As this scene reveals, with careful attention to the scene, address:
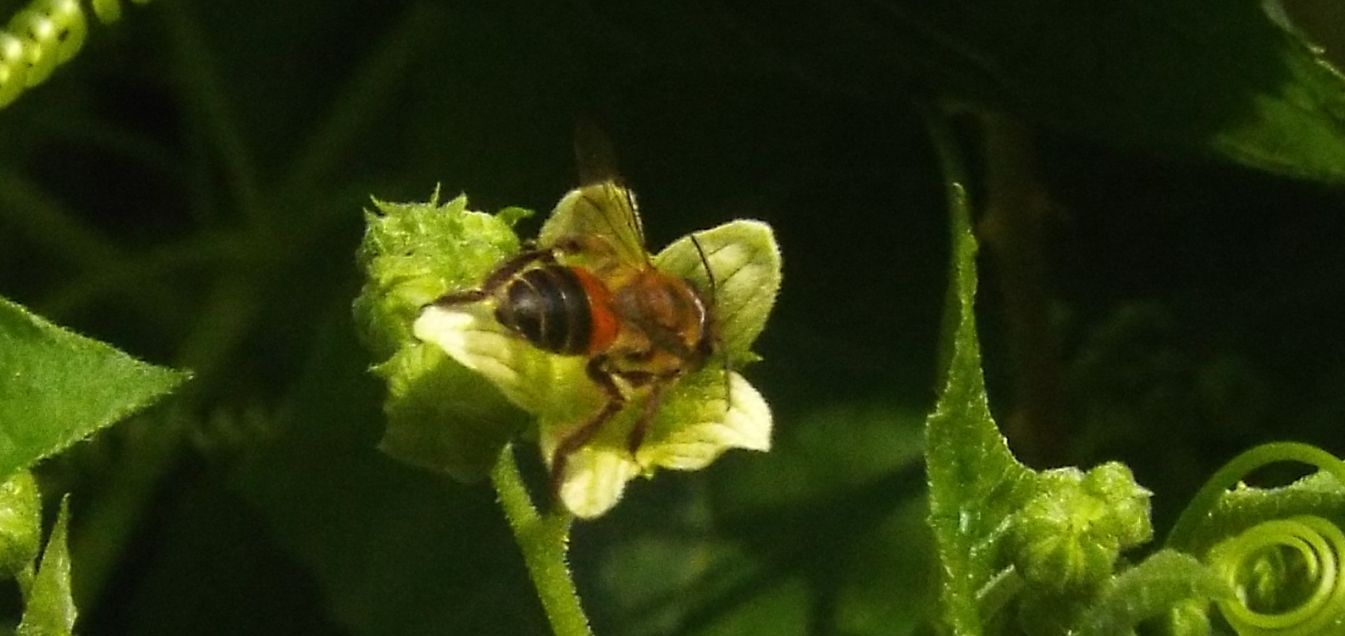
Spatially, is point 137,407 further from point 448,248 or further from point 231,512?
point 231,512

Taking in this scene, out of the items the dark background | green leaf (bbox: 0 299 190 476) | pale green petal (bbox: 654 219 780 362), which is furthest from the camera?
the dark background

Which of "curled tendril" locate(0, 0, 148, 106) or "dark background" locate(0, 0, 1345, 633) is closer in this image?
"curled tendril" locate(0, 0, 148, 106)

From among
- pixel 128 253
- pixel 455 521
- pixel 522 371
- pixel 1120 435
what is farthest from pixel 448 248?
pixel 128 253

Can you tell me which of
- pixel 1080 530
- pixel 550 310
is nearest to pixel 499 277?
pixel 550 310

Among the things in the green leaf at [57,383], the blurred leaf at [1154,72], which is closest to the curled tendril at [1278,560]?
the blurred leaf at [1154,72]

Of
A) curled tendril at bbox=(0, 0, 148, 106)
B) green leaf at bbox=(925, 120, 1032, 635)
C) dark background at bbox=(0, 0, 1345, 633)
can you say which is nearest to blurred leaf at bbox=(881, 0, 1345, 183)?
dark background at bbox=(0, 0, 1345, 633)

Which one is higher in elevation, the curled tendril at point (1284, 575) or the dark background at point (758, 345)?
the curled tendril at point (1284, 575)

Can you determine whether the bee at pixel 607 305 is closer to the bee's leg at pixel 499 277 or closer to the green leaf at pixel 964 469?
the bee's leg at pixel 499 277

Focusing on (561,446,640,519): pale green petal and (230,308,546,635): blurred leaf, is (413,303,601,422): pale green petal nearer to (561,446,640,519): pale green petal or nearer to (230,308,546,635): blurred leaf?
(561,446,640,519): pale green petal
